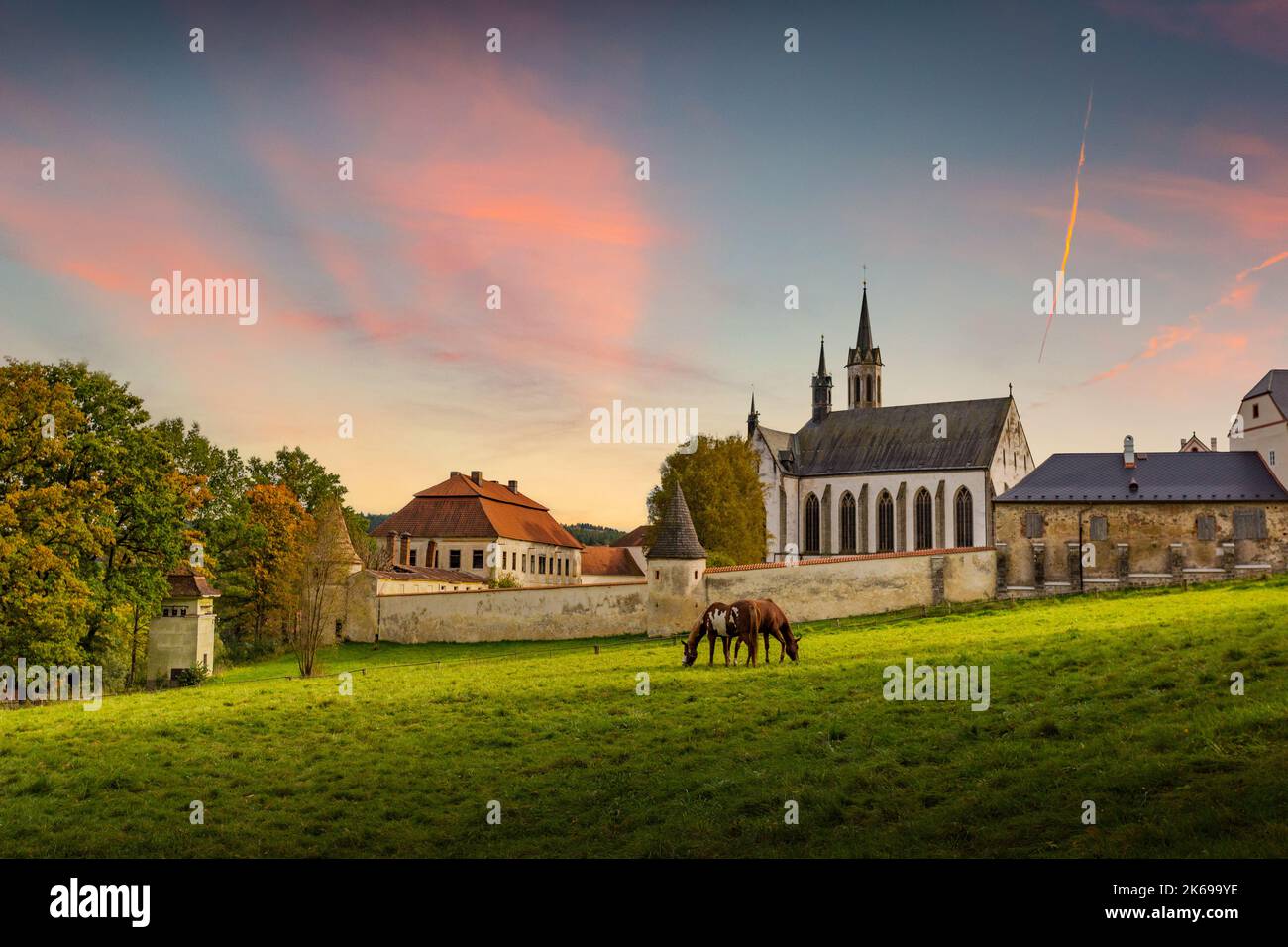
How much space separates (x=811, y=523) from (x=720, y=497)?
19.6 m

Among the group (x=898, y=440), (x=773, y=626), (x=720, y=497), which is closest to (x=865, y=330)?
(x=898, y=440)

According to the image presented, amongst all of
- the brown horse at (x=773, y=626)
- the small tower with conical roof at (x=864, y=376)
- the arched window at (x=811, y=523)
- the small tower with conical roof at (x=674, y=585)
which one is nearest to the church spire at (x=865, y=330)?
the small tower with conical roof at (x=864, y=376)

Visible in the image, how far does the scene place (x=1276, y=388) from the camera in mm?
48531

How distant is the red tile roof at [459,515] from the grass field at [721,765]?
150ft

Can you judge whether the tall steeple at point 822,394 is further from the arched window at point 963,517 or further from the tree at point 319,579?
the tree at point 319,579

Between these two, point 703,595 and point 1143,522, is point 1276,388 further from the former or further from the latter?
point 703,595

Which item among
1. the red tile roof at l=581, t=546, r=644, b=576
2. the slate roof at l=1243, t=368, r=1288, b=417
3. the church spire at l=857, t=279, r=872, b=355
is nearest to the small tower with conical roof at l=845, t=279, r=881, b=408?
the church spire at l=857, t=279, r=872, b=355

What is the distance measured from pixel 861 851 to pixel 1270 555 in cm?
4465

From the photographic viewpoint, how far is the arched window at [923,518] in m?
73.1

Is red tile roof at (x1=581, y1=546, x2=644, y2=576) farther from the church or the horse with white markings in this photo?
the horse with white markings

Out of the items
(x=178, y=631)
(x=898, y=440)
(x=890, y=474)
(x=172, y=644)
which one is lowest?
(x=172, y=644)
